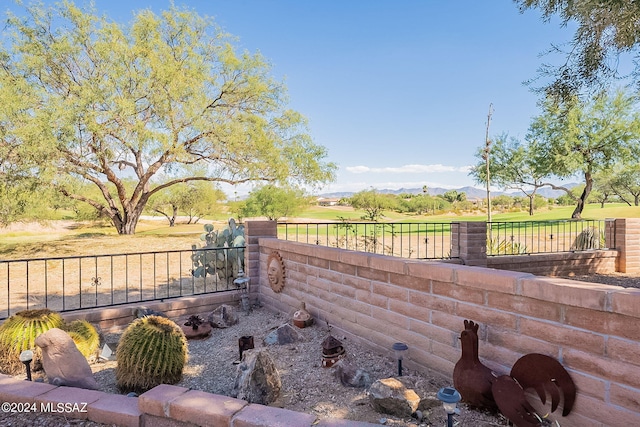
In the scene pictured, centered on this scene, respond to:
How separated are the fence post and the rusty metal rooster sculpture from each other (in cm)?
675

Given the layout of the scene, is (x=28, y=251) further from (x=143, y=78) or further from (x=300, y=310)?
(x=300, y=310)

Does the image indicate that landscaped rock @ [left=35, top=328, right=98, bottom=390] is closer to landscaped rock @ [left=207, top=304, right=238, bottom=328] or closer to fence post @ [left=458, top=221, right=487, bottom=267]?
landscaped rock @ [left=207, top=304, right=238, bottom=328]

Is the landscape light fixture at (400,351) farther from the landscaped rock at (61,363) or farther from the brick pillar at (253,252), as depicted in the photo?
the brick pillar at (253,252)

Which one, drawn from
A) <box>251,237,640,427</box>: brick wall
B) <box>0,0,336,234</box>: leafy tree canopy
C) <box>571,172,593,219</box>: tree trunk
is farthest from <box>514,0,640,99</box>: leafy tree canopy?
<box>571,172,593,219</box>: tree trunk

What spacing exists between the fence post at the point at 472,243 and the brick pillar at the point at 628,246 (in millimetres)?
5460

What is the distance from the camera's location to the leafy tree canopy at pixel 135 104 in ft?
48.9

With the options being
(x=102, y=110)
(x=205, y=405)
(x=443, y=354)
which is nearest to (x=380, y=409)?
(x=443, y=354)

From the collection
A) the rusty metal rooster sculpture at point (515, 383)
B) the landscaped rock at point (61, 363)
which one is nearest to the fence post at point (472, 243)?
the rusty metal rooster sculpture at point (515, 383)

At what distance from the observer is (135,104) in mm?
17391

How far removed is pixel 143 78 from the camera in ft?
55.6

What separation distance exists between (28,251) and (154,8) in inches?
509

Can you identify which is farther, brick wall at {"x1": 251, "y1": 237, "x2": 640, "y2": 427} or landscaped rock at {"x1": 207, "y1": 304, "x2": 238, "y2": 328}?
landscaped rock at {"x1": 207, "y1": 304, "x2": 238, "y2": 328}

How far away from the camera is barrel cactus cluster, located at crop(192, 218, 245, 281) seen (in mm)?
8469

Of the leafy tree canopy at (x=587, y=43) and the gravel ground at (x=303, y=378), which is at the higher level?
the leafy tree canopy at (x=587, y=43)
